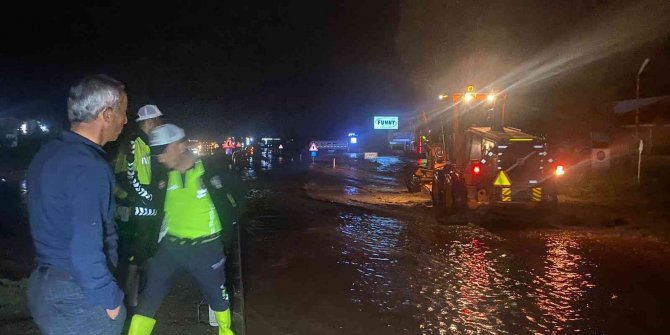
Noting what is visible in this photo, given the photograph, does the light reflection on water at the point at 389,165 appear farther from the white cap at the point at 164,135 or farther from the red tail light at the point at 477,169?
the white cap at the point at 164,135

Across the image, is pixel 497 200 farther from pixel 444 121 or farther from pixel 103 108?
pixel 103 108

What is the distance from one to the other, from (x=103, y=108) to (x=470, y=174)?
12454 mm

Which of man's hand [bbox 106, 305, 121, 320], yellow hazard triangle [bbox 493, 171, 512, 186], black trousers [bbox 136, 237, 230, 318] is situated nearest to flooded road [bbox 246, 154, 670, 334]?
black trousers [bbox 136, 237, 230, 318]

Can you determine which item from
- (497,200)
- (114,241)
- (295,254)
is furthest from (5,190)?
(114,241)

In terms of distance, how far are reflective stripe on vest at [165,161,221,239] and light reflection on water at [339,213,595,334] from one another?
2.55 meters

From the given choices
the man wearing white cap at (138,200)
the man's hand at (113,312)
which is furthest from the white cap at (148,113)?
the man's hand at (113,312)

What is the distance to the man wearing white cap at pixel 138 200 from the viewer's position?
4.75m

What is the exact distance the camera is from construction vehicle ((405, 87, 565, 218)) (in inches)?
556

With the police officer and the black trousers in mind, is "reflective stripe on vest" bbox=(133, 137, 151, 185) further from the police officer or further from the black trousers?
the black trousers

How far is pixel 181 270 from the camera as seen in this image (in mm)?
4695

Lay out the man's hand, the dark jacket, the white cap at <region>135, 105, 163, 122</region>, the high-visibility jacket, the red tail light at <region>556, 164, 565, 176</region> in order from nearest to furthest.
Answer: the dark jacket → the man's hand → the high-visibility jacket → the white cap at <region>135, 105, 163, 122</region> → the red tail light at <region>556, 164, 565, 176</region>

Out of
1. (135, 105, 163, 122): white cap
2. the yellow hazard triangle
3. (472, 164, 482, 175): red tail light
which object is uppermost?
(135, 105, 163, 122): white cap

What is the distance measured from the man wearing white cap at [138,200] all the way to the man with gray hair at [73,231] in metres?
1.60

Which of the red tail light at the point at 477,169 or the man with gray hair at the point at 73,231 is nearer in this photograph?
the man with gray hair at the point at 73,231
